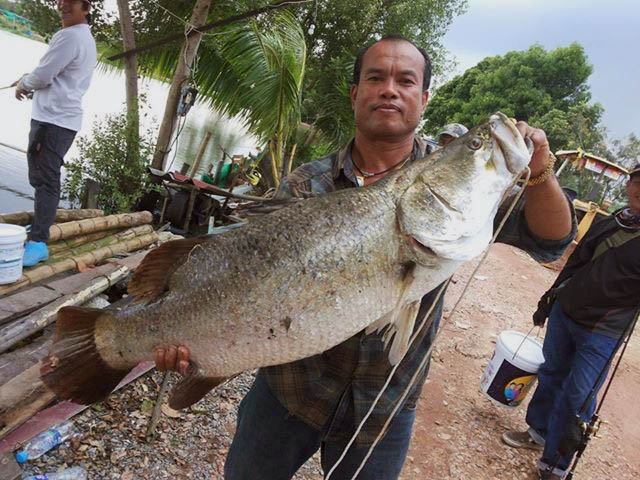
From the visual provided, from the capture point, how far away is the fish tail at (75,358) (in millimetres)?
1782

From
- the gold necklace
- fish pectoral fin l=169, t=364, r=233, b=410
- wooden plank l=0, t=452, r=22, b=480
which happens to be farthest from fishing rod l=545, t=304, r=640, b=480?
wooden plank l=0, t=452, r=22, b=480

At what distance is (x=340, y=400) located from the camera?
185cm

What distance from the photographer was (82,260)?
4734mm

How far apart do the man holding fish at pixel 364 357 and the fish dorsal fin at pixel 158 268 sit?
0.27 metres

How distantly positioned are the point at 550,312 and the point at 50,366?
4349 millimetres

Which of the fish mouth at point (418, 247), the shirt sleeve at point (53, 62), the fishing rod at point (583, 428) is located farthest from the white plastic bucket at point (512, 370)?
the shirt sleeve at point (53, 62)

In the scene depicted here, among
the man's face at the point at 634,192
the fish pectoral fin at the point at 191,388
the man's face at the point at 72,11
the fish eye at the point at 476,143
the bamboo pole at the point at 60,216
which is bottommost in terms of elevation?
the bamboo pole at the point at 60,216

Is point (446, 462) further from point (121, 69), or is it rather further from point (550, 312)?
point (121, 69)

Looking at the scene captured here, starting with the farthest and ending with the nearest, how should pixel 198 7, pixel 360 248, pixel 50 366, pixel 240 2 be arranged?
1. pixel 240 2
2. pixel 198 7
3. pixel 50 366
4. pixel 360 248

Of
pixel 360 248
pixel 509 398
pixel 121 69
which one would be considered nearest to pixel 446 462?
pixel 509 398

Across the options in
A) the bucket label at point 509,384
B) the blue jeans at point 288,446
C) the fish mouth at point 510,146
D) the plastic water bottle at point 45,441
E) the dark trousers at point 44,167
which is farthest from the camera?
the bucket label at point 509,384

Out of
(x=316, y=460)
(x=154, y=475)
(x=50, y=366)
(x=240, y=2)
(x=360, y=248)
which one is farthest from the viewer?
(x=240, y=2)

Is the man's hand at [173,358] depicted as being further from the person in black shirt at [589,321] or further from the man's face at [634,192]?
the man's face at [634,192]

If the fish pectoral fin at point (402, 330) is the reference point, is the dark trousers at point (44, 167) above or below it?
below
